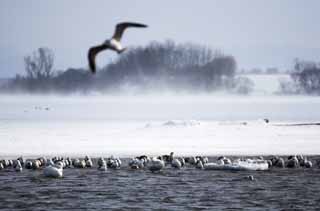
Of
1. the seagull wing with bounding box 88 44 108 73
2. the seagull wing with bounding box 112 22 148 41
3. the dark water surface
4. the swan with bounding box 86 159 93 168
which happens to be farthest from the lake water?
the seagull wing with bounding box 112 22 148 41

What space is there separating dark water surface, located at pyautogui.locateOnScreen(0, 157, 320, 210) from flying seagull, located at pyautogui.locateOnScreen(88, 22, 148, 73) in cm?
678

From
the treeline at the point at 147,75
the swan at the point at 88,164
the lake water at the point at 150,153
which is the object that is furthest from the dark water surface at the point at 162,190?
the treeline at the point at 147,75

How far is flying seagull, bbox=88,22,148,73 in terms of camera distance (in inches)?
484

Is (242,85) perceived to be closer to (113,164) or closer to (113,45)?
(113,164)

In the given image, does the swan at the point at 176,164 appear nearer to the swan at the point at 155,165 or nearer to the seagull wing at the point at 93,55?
the swan at the point at 155,165

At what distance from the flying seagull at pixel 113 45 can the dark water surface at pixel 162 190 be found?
6.78 m

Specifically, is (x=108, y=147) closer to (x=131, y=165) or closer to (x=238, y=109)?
(x=131, y=165)

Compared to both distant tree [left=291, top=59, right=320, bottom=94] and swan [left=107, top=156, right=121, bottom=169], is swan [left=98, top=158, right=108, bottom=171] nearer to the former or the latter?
swan [left=107, top=156, right=121, bottom=169]

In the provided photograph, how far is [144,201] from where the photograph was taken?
20.1 meters

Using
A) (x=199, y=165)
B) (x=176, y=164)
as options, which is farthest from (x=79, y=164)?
(x=199, y=165)

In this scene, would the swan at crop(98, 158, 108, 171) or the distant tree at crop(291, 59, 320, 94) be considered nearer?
the swan at crop(98, 158, 108, 171)

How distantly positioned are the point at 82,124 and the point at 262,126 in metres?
8.04

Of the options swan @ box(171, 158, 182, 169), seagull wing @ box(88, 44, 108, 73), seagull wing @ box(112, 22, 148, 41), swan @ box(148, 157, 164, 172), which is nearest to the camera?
seagull wing @ box(88, 44, 108, 73)

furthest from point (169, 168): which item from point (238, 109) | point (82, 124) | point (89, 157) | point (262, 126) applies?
point (238, 109)
